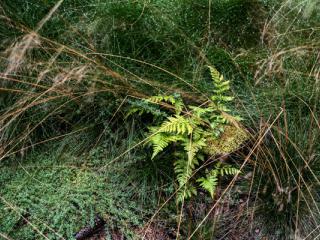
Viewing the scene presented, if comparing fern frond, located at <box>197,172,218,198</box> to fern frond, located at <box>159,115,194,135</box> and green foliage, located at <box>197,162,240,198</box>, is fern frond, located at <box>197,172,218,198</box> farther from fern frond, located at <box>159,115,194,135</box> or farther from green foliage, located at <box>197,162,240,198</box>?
fern frond, located at <box>159,115,194,135</box>

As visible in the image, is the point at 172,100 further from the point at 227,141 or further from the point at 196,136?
the point at 227,141

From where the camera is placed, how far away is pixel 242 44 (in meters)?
3.17

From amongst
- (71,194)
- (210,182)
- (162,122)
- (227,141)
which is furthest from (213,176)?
(71,194)

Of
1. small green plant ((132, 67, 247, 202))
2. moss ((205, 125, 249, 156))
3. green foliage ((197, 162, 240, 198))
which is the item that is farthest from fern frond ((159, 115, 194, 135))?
green foliage ((197, 162, 240, 198))

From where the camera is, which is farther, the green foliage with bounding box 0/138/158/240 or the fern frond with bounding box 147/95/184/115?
the fern frond with bounding box 147/95/184/115

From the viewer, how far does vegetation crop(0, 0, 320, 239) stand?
2.53 m

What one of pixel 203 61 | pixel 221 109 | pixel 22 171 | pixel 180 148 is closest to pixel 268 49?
pixel 203 61

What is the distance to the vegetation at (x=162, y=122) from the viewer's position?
8.29 feet

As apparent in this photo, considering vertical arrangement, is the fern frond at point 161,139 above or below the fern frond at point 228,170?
above

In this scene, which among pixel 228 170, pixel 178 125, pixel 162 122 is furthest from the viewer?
pixel 162 122

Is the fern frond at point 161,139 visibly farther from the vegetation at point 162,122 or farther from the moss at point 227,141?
the moss at point 227,141

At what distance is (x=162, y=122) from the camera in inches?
108

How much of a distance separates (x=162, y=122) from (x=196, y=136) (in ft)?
0.89

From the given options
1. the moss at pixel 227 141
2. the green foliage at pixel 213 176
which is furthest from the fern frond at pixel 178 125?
the green foliage at pixel 213 176
